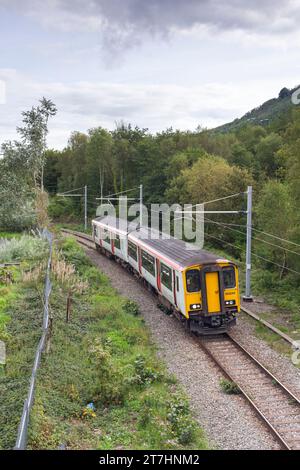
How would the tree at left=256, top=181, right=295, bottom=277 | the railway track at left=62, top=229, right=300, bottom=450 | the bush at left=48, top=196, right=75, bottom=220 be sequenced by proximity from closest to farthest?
1. the railway track at left=62, top=229, right=300, bottom=450
2. the tree at left=256, top=181, right=295, bottom=277
3. the bush at left=48, top=196, right=75, bottom=220

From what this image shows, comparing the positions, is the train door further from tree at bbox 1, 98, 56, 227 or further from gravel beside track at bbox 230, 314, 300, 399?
tree at bbox 1, 98, 56, 227

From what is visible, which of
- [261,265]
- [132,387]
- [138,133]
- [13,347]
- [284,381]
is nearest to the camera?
[132,387]

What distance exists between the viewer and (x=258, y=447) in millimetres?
10016

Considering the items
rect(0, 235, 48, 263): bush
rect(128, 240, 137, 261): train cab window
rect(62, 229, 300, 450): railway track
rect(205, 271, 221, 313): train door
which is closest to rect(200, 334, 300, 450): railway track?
rect(62, 229, 300, 450): railway track

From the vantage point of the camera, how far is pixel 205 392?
12750 mm

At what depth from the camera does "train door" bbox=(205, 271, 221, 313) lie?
54.7 feet

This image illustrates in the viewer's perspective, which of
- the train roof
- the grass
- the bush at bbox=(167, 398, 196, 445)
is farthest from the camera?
the train roof

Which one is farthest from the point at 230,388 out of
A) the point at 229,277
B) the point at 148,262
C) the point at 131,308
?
the point at 148,262

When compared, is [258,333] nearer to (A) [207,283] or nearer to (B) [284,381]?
(A) [207,283]

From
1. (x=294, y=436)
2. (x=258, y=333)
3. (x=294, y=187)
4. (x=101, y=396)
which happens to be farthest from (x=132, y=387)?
(x=294, y=187)

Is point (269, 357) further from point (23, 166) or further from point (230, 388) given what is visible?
point (23, 166)

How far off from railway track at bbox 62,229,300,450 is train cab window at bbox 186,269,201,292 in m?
1.78

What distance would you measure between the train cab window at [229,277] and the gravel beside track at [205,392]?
2161 mm

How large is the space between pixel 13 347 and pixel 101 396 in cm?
384
